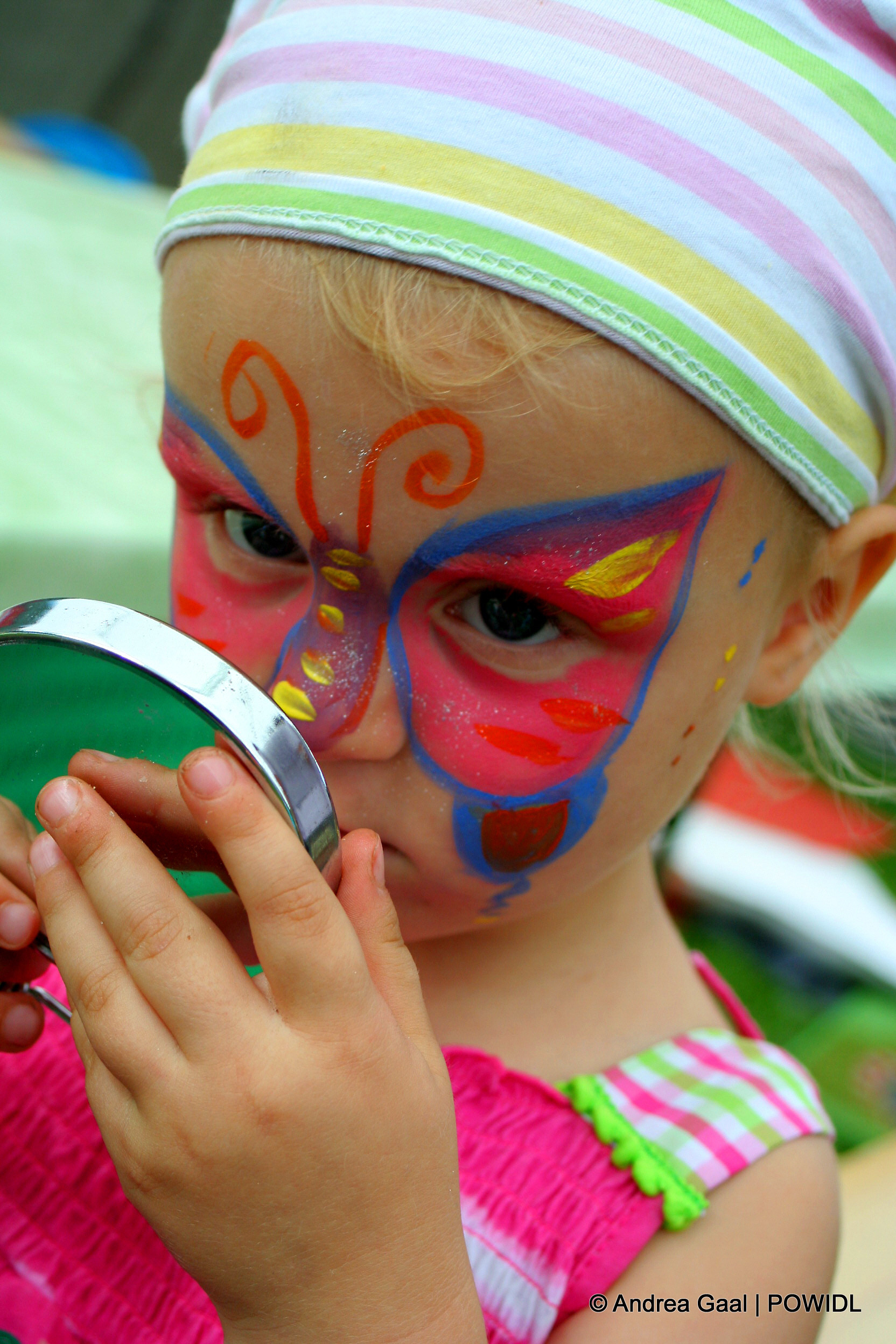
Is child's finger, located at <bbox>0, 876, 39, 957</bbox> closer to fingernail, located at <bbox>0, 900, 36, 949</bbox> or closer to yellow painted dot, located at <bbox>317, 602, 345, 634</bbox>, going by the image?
fingernail, located at <bbox>0, 900, 36, 949</bbox>

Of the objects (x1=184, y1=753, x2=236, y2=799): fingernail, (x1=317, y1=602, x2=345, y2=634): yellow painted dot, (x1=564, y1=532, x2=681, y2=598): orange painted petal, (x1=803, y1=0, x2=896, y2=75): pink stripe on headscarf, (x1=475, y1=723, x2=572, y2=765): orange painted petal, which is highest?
(x1=803, y1=0, x2=896, y2=75): pink stripe on headscarf

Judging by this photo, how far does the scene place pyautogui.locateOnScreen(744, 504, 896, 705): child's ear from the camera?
76 cm

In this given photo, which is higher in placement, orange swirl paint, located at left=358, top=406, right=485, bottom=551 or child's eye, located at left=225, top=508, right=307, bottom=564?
orange swirl paint, located at left=358, top=406, right=485, bottom=551

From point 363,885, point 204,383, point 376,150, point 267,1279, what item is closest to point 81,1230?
point 267,1279

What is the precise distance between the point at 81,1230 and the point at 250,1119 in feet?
1.21

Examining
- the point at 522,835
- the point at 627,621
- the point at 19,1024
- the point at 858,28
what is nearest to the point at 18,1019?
the point at 19,1024

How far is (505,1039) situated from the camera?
34.1 inches

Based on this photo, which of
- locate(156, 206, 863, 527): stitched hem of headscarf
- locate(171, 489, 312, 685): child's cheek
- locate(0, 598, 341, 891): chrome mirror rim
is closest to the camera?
locate(0, 598, 341, 891): chrome mirror rim

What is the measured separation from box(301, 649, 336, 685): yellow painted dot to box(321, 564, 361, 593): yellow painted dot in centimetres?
4

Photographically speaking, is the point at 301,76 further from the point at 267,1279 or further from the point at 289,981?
the point at 267,1279

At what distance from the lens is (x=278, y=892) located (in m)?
0.48

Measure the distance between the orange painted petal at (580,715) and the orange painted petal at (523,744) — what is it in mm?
15

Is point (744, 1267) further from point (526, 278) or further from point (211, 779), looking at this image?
point (526, 278)

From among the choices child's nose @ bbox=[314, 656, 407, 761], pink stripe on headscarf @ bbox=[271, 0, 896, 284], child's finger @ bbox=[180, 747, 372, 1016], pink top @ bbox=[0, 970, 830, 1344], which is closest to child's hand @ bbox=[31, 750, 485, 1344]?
child's finger @ bbox=[180, 747, 372, 1016]
